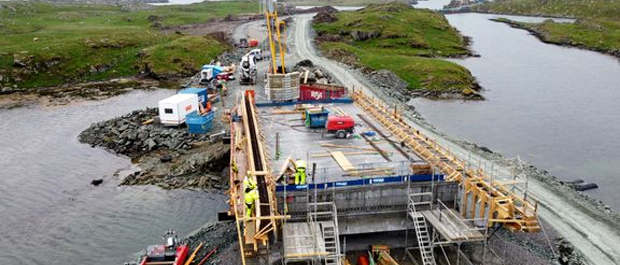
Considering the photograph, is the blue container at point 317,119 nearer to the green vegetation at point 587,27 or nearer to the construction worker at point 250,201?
the construction worker at point 250,201

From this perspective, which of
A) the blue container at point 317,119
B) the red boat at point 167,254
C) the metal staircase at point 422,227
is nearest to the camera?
the metal staircase at point 422,227

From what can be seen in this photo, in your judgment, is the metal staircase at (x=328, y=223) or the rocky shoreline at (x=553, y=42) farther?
the rocky shoreline at (x=553, y=42)

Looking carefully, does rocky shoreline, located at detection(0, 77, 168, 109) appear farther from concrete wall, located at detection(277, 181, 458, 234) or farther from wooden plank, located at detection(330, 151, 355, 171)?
concrete wall, located at detection(277, 181, 458, 234)

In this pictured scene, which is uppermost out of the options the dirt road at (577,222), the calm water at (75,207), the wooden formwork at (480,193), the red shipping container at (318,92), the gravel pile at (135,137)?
the red shipping container at (318,92)

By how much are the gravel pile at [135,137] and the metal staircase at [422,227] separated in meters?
26.3

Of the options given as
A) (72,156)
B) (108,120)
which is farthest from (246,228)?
(108,120)

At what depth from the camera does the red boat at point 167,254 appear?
2672 cm

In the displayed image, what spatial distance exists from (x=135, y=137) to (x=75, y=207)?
44.7 ft

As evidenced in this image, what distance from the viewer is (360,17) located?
124 meters

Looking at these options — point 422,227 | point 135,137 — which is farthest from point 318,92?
point 422,227

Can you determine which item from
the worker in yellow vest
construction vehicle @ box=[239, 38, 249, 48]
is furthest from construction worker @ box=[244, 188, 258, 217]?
construction vehicle @ box=[239, 38, 249, 48]

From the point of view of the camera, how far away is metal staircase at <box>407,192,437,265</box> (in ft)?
79.5

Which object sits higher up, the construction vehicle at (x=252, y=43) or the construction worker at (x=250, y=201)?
the construction vehicle at (x=252, y=43)

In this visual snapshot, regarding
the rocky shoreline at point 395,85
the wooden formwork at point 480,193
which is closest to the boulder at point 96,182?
the wooden formwork at point 480,193
